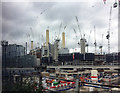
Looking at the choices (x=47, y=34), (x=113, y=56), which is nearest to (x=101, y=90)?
(x=113, y=56)

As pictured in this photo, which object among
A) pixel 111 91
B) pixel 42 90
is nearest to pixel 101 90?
pixel 111 91

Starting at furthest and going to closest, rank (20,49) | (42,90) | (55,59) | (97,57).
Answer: (97,57), (55,59), (20,49), (42,90)

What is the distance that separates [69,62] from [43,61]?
16.1 m

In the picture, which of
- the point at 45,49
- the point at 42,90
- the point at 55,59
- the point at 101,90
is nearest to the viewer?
the point at 101,90

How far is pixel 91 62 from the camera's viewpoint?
6419 cm

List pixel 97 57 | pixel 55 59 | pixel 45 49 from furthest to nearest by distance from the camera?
pixel 45 49 < pixel 97 57 < pixel 55 59

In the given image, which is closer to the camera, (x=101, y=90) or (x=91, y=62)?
(x=101, y=90)

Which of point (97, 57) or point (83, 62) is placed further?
point (97, 57)

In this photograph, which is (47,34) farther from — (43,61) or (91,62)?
(91,62)

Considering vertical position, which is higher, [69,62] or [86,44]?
[86,44]

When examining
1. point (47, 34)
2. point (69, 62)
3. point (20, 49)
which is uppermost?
point (47, 34)

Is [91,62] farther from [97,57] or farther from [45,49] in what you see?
[45,49]

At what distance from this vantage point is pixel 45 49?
10500cm

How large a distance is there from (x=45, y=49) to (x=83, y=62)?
46758 mm
